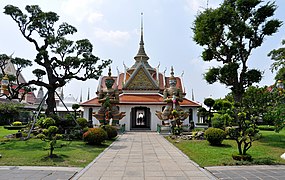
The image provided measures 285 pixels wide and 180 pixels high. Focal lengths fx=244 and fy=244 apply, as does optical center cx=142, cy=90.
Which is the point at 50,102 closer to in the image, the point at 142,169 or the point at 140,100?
the point at 140,100

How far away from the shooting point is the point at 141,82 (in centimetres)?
2697

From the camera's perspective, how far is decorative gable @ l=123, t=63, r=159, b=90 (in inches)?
1053

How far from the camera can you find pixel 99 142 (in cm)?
1202

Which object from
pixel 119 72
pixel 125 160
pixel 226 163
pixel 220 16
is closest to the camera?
pixel 226 163

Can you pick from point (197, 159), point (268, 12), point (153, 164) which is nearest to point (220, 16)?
point (268, 12)

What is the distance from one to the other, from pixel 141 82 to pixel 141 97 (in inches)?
91.3

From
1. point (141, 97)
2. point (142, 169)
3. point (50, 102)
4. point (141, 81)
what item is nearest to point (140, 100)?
point (141, 97)

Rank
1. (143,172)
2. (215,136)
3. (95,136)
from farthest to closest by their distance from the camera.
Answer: (215,136), (95,136), (143,172)

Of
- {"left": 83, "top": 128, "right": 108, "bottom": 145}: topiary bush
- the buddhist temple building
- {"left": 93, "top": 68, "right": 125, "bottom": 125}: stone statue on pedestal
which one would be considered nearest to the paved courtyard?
{"left": 83, "top": 128, "right": 108, "bottom": 145}: topiary bush

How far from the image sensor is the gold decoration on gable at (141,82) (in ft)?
87.8

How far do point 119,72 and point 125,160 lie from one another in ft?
75.6

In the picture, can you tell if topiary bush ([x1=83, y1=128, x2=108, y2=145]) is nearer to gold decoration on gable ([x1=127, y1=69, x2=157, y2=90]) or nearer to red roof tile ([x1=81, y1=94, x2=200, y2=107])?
red roof tile ([x1=81, y1=94, x2=200, y2=107])

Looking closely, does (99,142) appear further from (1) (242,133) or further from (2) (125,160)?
(1) (242,133)

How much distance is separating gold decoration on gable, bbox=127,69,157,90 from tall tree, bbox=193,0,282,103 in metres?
10.2
